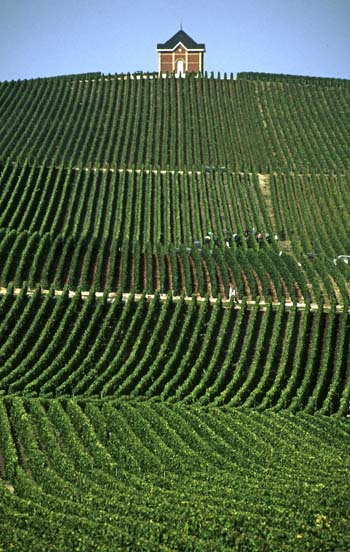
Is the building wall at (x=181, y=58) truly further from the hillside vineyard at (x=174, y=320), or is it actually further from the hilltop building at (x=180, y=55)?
the hillside vineyard at (x=174, y=320)

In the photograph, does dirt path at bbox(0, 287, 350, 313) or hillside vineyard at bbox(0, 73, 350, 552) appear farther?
dirt path at bbox(0, 287, 350, 313)

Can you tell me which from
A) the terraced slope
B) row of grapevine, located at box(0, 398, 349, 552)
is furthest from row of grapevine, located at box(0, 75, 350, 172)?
row of grapevine, located at box(0, 398, 349, 552)

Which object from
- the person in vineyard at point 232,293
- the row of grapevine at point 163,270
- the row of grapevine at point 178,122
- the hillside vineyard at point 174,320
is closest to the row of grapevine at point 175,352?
the hillside vineyard at point 174,320

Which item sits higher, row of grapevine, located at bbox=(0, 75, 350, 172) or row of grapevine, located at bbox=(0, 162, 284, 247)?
row of grapevine, located at bbox=(0, 75, 350, 172)

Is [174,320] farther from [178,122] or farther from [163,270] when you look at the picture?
[178,122]

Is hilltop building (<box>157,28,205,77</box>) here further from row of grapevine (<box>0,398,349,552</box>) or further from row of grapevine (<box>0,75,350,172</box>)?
row of grapevine (<box>0,398,349,552</box>)

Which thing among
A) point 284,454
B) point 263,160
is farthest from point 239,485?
point 263,160
